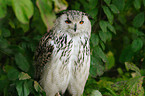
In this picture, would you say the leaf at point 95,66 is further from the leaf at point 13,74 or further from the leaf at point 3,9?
the leaf at point 3,9

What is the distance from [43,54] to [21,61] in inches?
15.2

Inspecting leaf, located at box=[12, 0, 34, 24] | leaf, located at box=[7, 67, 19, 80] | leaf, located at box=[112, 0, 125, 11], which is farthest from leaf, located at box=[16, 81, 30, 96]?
leaf, located at box=[112, 0, 125, 11]

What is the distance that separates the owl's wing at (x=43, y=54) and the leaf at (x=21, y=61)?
0.17 m

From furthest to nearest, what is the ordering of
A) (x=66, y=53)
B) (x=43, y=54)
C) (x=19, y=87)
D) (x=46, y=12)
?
(x=43, y=54), (x=66, y=53), (x=19, y=87), (x=46, y=12)

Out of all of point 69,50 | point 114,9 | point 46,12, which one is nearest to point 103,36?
point 114,9

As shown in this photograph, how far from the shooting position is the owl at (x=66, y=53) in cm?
198

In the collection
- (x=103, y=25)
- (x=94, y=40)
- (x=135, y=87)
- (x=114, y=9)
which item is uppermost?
(x=114, y=9)

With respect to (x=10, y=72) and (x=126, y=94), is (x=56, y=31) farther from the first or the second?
(x=126, y=94)

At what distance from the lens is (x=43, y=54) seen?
2.15 m

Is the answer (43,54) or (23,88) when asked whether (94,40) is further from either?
(23,88)

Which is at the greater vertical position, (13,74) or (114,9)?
(114,9)

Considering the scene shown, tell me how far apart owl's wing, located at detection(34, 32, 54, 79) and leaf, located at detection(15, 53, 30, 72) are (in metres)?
0.17

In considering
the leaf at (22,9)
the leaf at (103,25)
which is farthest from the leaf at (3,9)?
the leaf at (103,25)

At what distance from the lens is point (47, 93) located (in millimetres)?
2152
